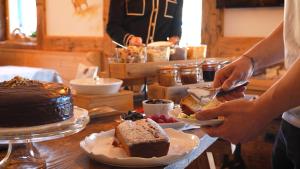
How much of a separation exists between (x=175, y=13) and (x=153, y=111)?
65.9 inches

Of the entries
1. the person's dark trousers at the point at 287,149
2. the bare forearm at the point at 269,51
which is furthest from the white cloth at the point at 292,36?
the bare forearm at the point at 269,51

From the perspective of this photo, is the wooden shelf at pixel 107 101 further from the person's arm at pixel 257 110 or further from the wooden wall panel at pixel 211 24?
the wooden wall panel at pixel 211 24

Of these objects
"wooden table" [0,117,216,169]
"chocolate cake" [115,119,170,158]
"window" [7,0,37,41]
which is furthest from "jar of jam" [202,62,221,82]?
"window" [7,0,37,41]

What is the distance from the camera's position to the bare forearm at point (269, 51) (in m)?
1.33

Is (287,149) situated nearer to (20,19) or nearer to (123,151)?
(123,151)

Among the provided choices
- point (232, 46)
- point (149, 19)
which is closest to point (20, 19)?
point (149, 19)

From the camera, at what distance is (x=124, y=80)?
1.79 m

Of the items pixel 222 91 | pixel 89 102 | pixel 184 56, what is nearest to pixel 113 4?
pixel 184 56

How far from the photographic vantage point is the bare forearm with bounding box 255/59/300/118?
0.88 meters

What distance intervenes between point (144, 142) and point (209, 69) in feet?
3.14

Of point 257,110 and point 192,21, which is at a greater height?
point 192,21

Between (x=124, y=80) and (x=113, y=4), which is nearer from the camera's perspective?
(x=124, y=80)

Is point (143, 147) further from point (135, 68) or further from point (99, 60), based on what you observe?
point (99, 60)

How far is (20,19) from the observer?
18.4ft
